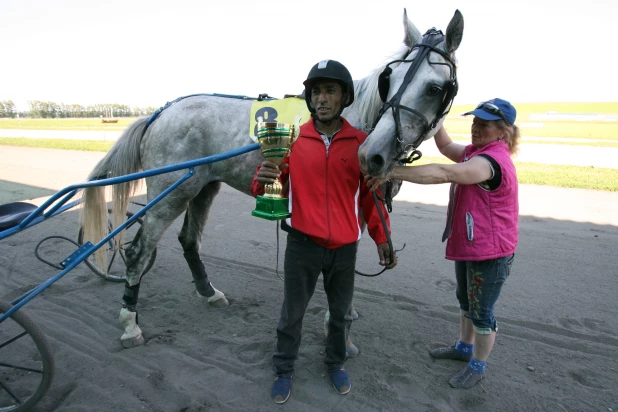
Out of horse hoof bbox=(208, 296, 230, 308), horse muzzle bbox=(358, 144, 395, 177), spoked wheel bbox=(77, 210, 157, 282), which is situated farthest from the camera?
spoked wheel bbox=(77, 210, 157, 282)

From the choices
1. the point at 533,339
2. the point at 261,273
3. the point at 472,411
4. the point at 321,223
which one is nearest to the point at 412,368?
the point at 472,411

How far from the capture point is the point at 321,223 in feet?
7.46

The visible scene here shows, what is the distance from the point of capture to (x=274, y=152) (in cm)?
212

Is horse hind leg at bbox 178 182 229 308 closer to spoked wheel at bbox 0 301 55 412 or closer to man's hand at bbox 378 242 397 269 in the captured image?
spoked wheel at bbox 0 301 55 412

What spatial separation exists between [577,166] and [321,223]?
42.0ft

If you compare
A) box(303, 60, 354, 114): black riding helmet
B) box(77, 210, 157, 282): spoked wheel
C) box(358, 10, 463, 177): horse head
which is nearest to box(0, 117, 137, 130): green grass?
box(77, 210, 157, 282): spoked wheel

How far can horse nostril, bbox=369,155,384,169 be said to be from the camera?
78.1 inches

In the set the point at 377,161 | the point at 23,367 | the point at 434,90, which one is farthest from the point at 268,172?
the point at 23,367

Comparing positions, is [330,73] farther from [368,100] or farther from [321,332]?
[321,332]

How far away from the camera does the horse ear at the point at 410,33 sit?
239cm

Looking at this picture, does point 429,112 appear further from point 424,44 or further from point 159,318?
point 159,318

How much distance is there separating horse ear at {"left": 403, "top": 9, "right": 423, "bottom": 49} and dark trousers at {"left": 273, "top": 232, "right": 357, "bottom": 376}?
137 cm

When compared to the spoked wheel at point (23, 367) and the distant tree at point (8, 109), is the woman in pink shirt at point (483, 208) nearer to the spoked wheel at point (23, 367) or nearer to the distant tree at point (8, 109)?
the spoked wheel at point (23, 367)

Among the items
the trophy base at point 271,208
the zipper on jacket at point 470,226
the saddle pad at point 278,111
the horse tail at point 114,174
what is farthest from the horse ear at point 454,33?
the horse tail at point 114,174
